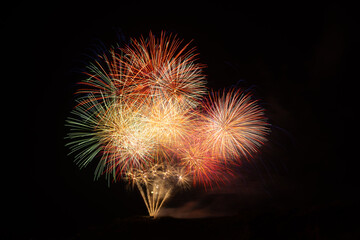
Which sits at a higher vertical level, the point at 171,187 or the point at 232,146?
the point at 232,146

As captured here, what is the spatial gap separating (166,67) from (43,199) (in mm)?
27295

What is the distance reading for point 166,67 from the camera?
44.3 feet

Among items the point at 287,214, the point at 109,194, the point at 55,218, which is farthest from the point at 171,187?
the point at 55,218

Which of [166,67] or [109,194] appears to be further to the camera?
[109,194]

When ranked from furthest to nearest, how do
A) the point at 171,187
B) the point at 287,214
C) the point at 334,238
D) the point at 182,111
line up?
the point at 171,187 < the point at 182,111 < the point at 287,214 < the point at 334,238

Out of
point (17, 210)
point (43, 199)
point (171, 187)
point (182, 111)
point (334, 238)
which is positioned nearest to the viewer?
point (334, 238)

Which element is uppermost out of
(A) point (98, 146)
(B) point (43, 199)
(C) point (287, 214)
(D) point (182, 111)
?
(D) point (182, 111)

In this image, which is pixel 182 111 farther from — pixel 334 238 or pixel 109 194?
pixel 109 194

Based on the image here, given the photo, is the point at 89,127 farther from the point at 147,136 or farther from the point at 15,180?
the point at 15,180

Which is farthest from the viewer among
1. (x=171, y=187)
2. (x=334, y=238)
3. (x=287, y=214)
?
(x=171, y=187)

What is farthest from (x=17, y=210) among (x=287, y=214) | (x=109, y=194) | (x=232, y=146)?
(x=287, y=214)

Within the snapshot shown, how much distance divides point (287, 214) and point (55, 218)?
28778 millimetres

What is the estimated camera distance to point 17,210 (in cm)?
2781

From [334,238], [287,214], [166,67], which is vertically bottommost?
[334,238]
